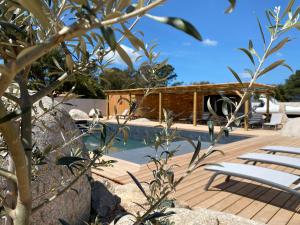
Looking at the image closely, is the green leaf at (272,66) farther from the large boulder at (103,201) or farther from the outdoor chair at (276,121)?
the outdoor chair at (276,121)

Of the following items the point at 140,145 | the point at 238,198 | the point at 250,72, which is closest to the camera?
the point at 250,72

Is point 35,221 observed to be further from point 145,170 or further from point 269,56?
point 145,170

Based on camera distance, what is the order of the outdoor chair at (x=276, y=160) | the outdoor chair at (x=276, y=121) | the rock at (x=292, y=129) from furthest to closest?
the outdoor chair at (x=276, y=121) < the rock at (x=292, y=129) < the outdoor chair at (x=276, y=160)

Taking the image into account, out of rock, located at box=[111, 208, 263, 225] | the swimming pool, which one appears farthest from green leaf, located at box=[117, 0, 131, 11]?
the swimming pool

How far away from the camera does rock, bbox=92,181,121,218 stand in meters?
3.56

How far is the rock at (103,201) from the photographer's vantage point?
356cm

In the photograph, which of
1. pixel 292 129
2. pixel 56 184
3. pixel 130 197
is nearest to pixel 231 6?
pixel 56 184

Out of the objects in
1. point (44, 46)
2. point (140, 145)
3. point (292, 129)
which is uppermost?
point (44, 46)

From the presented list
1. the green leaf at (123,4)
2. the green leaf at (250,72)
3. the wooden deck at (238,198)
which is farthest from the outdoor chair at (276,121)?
the green leaf at (123,4)

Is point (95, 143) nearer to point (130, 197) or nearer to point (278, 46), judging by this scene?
point (130, 197)

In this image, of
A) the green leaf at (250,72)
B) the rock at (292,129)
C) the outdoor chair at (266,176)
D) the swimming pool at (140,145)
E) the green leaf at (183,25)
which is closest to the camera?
the green leaf at (183,25)

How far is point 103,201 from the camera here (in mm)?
3656

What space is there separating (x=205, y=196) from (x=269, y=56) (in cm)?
383

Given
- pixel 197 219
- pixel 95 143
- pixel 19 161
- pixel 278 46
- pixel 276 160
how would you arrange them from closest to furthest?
1. pixel 19 161
2. pixel 278 46
3. pixel 197 219
4. pixel 276 160
5. pixel 95 143
